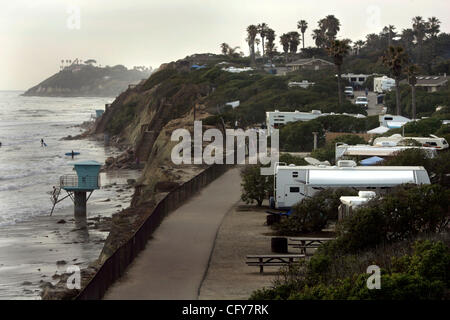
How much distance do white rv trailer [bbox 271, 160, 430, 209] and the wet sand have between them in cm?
802

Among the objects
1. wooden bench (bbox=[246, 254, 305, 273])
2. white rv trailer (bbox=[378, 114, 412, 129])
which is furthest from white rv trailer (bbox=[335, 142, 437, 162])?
wooden bench (bbox=[246, 254, 305, 273])

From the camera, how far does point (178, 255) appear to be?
2705 cm

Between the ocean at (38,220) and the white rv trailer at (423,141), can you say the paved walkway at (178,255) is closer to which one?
the ocean at (38,220)

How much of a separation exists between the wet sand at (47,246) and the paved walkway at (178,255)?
3661 millimetres

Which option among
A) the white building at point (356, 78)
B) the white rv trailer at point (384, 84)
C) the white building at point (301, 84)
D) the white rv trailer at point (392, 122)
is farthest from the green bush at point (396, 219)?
the white building at point (356, 78)

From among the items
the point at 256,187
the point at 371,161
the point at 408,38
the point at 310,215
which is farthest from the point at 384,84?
the point at 310,215

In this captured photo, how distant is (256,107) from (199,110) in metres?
7.80

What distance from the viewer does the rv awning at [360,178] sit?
3406cm

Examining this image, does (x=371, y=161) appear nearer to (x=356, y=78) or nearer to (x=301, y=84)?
(x=301, y=84)

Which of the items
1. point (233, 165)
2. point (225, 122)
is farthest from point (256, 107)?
point (233, 165)

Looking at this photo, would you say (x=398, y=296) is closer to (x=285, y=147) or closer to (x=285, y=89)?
(x=285, y=147)

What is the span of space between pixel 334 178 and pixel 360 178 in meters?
1.07

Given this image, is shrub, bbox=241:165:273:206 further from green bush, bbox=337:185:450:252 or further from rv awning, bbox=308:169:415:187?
green bush, bbox=337:185:450:252
